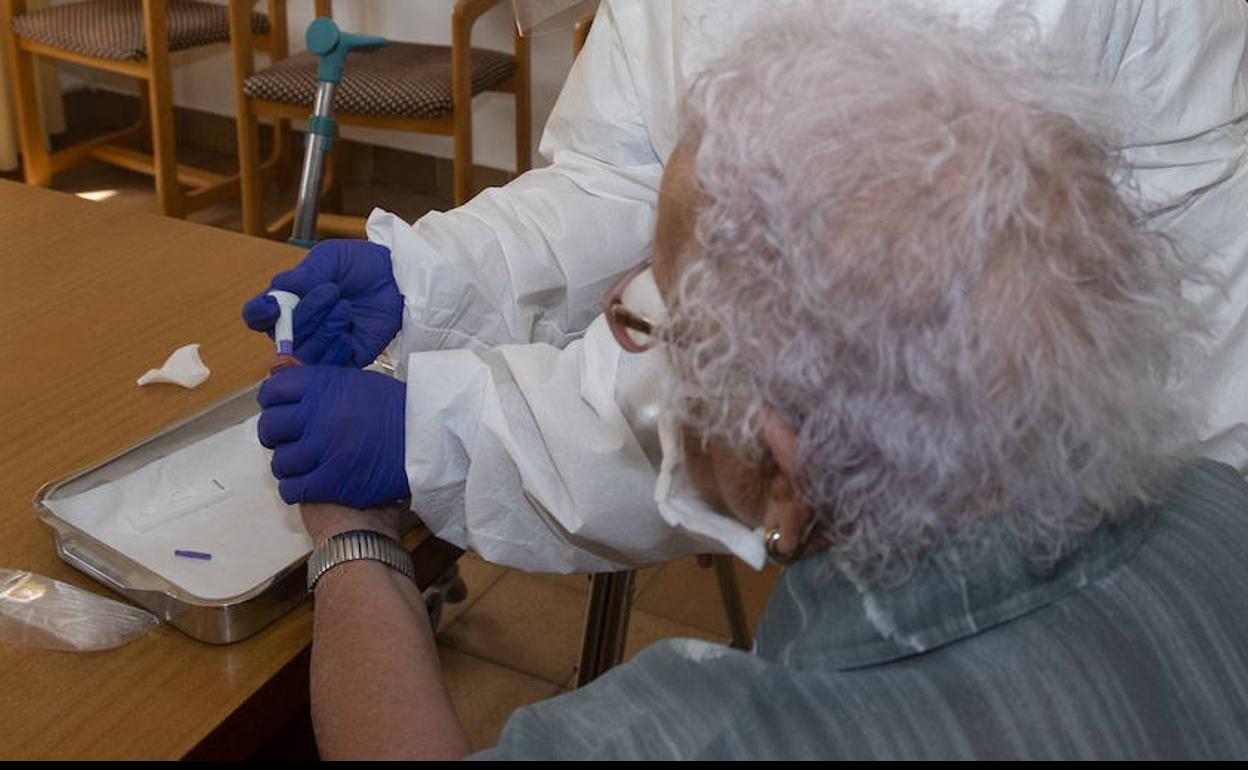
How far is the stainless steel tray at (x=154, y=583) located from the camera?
97 centimetres

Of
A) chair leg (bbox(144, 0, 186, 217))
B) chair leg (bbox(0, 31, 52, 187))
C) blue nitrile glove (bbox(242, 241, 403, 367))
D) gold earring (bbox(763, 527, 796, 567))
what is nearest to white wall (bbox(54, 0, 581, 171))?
chair leg (bbox(144, 0, 186, 217))

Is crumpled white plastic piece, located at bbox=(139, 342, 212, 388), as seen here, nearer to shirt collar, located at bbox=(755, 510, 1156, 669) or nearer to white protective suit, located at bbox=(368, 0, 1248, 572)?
white protective suit, located at bbox=(368, 0, 1248, 572)

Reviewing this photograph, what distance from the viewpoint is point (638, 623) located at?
237 centimetres

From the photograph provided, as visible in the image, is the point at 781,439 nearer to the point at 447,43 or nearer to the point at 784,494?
the point at 784,494

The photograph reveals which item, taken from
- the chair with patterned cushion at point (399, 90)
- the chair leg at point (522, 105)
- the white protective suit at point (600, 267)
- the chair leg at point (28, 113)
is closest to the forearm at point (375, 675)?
the white protective suit at point (600, 267)

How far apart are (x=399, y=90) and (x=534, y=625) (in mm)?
1502

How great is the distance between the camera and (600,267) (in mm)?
1420

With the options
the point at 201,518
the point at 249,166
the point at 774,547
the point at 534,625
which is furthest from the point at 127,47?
the point at 774,547

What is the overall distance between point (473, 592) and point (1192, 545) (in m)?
1.73

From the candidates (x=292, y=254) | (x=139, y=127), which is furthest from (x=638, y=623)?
(x=139, y=127)

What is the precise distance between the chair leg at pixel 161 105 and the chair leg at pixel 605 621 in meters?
2.48

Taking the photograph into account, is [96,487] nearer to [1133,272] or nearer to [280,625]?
[280,625]

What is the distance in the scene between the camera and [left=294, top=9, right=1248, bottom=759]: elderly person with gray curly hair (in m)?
0.70

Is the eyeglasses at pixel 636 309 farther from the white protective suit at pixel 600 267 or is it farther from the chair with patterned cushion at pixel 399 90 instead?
the chair with patterned cushion at pixel 399 90
